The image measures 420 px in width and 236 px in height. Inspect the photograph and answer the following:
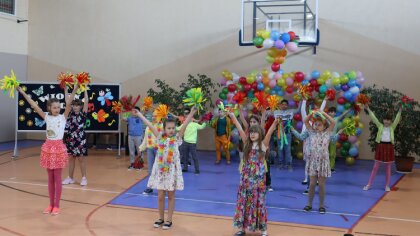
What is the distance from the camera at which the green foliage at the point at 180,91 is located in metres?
11.0

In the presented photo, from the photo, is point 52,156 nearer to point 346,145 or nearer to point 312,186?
point 312,186

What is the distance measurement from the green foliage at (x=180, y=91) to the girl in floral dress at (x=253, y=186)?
18.0 feet

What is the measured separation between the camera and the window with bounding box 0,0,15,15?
13.0m

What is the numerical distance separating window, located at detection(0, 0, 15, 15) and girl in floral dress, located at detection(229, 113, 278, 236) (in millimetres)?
10616

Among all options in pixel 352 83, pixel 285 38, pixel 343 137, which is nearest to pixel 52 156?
pixel 285 38

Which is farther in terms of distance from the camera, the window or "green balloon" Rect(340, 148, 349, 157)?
the window

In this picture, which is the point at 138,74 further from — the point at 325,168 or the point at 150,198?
the point at 325,168

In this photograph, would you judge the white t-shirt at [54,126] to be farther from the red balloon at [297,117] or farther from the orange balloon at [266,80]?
the red balloon at [297,117]

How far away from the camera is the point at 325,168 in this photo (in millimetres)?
6203

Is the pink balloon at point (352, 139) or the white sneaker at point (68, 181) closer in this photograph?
the white sneaker at point (68, 181)

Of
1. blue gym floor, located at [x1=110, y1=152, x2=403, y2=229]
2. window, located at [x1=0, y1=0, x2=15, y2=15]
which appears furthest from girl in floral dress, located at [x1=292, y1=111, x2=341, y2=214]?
window, located at [x1=0, y1=0, x2=15, y2=15]

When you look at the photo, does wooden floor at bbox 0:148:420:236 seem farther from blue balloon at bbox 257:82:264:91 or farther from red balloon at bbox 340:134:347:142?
blue balloon at bbox 257:82:264:91

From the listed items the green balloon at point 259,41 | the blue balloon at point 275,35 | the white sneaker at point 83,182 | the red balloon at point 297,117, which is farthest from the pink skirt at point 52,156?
the red balloon at point 297,117

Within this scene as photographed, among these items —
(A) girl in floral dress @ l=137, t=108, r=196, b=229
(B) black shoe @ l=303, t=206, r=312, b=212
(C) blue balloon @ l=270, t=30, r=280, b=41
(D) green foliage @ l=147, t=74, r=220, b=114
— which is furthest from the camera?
(D) green foliage @ l=147, t=74, r=220, b=114
